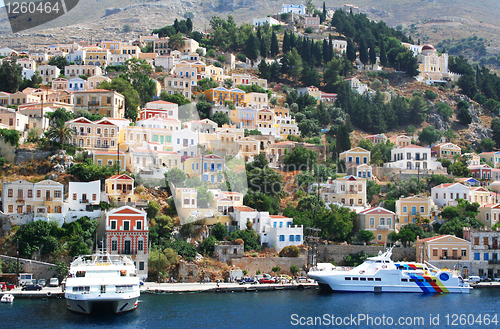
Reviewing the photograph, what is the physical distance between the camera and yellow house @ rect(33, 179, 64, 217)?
53.4 meters

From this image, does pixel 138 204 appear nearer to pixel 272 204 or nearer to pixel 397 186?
pixel 272 204

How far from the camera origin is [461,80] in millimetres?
114438

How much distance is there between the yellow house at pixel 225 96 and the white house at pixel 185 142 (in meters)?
15.9

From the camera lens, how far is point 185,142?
71.5 m

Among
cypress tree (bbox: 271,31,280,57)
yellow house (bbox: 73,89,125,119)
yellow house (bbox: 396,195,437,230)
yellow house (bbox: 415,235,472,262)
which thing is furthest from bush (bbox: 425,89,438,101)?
yellow house (bbox: 73,89,125,119)

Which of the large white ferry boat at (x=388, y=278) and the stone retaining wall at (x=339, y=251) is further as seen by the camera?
the stone retaining wall at (x=339, y=251)

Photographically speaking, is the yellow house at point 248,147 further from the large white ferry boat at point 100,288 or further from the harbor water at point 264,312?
the large white ferry boat at point 100,288

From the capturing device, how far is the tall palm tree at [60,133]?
62.1 m

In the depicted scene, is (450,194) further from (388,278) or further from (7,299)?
(7,299)

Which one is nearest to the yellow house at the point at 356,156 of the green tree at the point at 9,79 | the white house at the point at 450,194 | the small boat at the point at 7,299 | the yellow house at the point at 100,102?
the white house at the point at 450,194

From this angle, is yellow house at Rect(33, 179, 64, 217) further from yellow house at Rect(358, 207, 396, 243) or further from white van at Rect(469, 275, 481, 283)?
white van at Rect(469, 275, 481, 283)

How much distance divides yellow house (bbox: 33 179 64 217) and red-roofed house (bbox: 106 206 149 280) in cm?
517

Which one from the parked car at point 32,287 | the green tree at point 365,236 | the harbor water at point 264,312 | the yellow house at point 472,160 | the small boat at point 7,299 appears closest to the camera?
the harbor water at point 264,312

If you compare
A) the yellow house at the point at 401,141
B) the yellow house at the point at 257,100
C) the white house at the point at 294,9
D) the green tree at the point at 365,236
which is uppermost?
the white house at the point at 294,9
